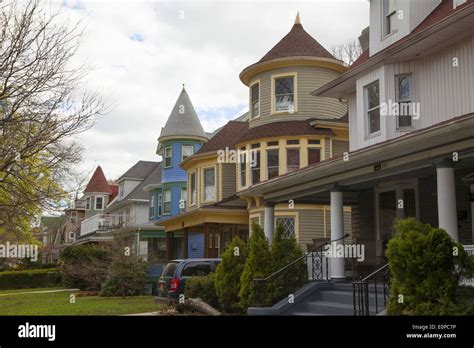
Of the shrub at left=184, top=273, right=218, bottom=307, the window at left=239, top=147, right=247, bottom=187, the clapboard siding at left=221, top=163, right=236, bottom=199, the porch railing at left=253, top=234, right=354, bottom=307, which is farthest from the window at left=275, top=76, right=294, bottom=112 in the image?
the porch railing at left=253, top=234, right=354, bottom=307

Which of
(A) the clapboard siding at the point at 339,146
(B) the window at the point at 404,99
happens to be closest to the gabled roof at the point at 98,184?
(A) the clapboard siding at the point at 339,146

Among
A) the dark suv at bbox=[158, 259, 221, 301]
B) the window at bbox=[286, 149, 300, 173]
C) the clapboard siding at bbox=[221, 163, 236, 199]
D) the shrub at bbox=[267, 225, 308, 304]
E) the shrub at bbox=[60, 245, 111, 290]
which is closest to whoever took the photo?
the shrub at bbox=[267, 225, 308, 304]

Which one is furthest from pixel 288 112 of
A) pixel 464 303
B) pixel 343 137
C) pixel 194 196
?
pixel 464 303

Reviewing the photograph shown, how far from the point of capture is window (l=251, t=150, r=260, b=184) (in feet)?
88.2

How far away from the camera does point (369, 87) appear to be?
56.7ft

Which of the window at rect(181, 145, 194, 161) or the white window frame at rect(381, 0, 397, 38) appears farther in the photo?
the window at rect(181, 145, 194, 161)

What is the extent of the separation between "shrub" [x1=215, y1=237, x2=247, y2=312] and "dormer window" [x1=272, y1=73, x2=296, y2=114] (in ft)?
37.6

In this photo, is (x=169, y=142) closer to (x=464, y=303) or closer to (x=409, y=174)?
(x=409, y=174)

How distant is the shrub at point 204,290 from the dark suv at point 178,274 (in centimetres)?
133

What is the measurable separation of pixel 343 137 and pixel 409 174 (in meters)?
11.7

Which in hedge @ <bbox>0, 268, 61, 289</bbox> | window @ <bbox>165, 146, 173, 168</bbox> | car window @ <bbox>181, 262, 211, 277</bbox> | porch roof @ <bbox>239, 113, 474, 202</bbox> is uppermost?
window @ <bbox>165, 146, 173, 168</bbox>

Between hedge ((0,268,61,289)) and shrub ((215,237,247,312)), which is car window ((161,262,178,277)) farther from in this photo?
hedge ((0,268,61,289))

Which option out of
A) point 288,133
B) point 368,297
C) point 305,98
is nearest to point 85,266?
point 288,133

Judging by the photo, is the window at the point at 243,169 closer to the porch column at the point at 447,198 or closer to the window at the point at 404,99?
the window at the point at 404,99
